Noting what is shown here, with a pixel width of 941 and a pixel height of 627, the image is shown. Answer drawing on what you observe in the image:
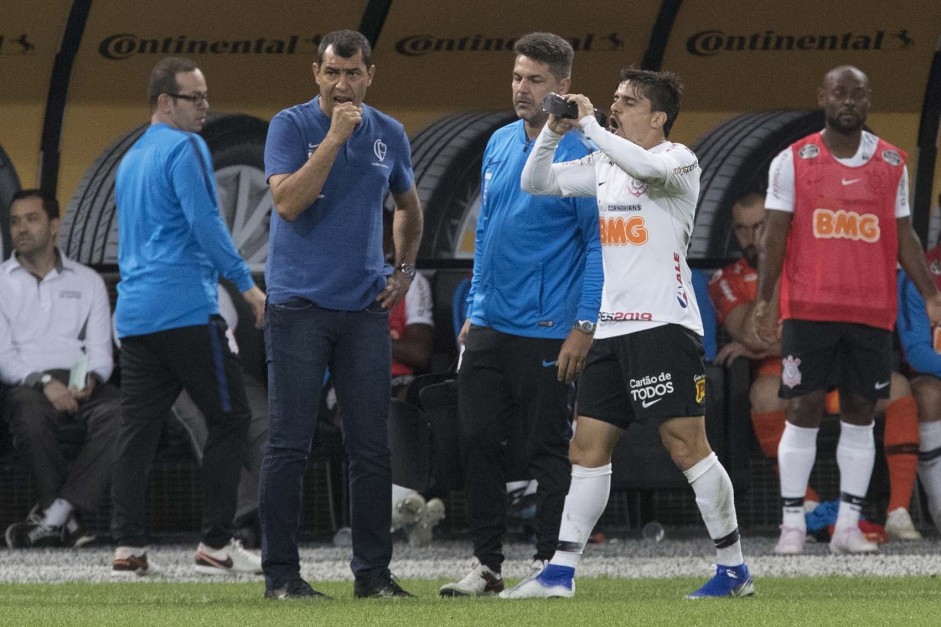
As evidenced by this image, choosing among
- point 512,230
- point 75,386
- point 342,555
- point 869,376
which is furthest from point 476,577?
point 75,386

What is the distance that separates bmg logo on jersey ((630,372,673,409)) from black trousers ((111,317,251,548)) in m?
2.17

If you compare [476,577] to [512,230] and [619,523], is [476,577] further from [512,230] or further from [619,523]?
[619,523]

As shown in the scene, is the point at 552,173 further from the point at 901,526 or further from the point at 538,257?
the point at 901,526

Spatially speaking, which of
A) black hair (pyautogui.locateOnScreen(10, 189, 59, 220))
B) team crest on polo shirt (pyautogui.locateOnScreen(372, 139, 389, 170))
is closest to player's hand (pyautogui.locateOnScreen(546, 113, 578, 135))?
team crest on polo shirt (pyautogui.locateOnScreen(372, 139, 389, 170))

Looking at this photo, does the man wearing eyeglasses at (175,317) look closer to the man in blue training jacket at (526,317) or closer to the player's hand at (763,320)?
the man in blue training jacket at (526,317)

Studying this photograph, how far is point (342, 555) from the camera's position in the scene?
838 centimetres

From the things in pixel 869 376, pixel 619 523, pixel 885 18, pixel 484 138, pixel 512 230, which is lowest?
pixel 619 523

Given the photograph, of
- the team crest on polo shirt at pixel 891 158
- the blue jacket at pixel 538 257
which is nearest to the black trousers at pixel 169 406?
the blue jacket at pixel 538 257

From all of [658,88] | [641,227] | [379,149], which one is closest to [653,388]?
[641,227]

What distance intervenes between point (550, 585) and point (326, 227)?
1366 millimetres

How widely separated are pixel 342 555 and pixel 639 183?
9.58 feet

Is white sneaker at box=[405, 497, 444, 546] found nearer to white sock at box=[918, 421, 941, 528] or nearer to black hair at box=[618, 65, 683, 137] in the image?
white sock at box=[918, 421, 941, 528]

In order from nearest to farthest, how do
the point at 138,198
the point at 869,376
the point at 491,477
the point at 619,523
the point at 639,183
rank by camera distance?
the point at 639,183
the point at 491,477
the point at 138,198
the point at 869,376
the point at 619,523

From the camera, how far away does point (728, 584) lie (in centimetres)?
610
